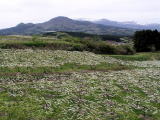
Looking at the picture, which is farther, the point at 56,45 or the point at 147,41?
the point at 147,41

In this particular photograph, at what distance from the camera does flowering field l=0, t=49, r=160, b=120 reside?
28734mm

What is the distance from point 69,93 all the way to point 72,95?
3.68 feet

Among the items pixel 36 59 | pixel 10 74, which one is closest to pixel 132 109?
pixel 10 74

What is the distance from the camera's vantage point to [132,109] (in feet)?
106

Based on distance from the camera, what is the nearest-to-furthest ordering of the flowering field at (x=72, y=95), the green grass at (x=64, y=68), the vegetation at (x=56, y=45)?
the flowering field at (x=72, y=95) < the green grass at (x=64, y=68) < the vegetation at (x=56, y=45)

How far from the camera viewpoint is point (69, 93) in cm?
3675

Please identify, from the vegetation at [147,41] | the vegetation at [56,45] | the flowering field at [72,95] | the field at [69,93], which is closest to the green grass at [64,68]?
the field at [69,93]

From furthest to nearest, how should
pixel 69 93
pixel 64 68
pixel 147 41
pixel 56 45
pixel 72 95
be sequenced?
pixel 147 41 → pixel 56 45 → pixel 64 68 → pixel 69 93 → pixel 72 95

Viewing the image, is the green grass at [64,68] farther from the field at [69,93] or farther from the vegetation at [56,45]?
the vegetation at [56,45]

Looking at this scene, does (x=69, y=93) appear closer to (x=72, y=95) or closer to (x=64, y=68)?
(x=72, y=95)

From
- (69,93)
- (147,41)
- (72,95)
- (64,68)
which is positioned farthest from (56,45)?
(72,95)

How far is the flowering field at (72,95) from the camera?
1131 inches

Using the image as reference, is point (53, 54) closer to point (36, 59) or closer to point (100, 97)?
point (36, 59)

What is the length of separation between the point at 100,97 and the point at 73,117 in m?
9.00
